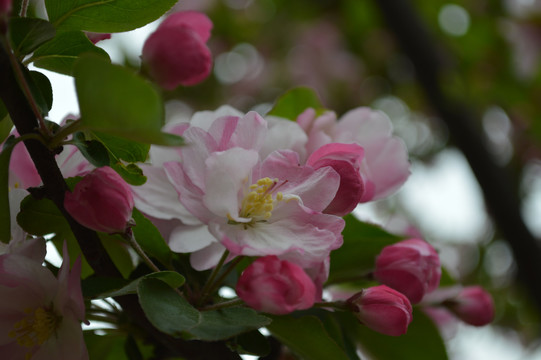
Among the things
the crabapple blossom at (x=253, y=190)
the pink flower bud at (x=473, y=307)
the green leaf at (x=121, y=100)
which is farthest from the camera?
the pink flower bud at (x=473, y=307)

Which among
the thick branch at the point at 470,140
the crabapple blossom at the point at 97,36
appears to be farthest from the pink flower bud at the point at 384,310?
the thick branch at the point at 470,140

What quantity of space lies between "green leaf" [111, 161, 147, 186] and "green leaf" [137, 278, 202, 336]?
95 mm

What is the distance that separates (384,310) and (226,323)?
0.13 meters

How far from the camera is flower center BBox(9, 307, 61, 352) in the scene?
1.63 ft

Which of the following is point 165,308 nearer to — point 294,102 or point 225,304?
point 225,304

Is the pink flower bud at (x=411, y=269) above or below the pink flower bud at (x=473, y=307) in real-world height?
above

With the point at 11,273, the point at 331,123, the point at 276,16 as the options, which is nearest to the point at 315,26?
the point at 276,16

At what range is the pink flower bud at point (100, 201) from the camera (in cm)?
45

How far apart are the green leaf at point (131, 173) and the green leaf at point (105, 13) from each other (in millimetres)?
117

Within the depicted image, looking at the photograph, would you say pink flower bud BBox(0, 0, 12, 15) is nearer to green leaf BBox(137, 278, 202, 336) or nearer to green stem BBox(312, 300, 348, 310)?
green leaf BBox(137, 278, 202, 336)

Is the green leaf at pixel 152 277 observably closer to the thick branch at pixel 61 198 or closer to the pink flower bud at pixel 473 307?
the thick branch at pixel 61 198

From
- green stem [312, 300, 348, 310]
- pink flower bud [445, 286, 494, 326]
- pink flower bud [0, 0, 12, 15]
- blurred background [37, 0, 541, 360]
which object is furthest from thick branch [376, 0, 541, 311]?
pink flower bud [0, 0, 12, 15]

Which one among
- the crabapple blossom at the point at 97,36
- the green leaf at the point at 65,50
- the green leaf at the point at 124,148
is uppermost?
the green leaf at the point at 65,50

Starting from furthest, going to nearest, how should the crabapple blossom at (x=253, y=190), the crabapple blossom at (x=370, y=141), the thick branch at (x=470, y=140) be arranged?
the thick branch at (x=470, y=140), the crabapple blossom at (x=370, y=141), the crabapple blossom at (x=253, y=190)
